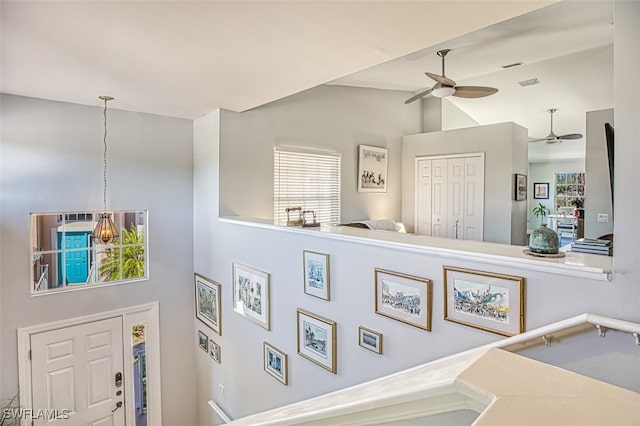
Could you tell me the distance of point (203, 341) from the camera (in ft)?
14.6

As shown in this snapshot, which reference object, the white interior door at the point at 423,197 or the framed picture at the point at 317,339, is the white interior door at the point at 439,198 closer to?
the white interior door at the point at 423,197

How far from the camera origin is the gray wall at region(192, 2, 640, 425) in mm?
1418

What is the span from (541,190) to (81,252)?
1290 centimetres

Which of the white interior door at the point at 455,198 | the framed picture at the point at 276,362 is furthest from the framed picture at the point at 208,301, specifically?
the white interior door at the point at 455,198

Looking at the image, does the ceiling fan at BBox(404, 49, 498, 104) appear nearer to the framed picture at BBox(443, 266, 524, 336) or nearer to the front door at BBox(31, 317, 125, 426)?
the framed picture at BBox(443, 266, 524, 336)

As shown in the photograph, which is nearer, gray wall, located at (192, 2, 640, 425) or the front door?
gray wall, located at (192, 2, 640, 425)

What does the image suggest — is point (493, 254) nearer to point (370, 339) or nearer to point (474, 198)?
point (370, 339)

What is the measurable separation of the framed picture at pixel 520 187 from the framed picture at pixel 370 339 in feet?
12.7

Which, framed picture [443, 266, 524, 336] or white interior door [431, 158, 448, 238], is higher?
white interior door [431, 158, 448, 238]

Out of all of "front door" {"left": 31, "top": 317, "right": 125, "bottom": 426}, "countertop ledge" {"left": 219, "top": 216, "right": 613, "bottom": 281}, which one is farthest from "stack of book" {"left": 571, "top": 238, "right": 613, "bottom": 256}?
"front door" {"left": 31, "top": 317, "right": 125, "bottom": 426}

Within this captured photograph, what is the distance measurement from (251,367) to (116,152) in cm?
279

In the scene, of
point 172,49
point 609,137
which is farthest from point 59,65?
point 609,137

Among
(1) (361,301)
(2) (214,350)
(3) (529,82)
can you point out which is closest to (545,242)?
(1) (361,301)

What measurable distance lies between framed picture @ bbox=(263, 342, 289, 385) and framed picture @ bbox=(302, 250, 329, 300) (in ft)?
2.41
